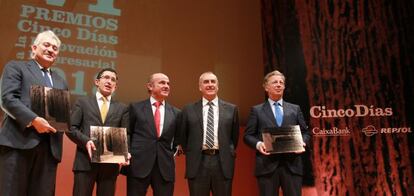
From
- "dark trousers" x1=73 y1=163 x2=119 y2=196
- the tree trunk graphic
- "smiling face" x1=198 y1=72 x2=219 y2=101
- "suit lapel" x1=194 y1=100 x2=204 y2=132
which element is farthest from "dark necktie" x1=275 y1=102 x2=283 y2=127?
"dark trousers" x1=73 y1=163 x2=119 y2=196

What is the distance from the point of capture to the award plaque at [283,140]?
338 centimetres

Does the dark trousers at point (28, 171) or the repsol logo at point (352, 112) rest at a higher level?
the repsol logo at point (352, 112)

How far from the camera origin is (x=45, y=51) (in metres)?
2.86

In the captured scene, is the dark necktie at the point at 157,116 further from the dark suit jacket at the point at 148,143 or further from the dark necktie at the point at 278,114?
the dark necktie at the point at 278,114

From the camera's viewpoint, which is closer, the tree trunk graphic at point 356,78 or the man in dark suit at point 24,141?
the man in dark suit at point 24,141

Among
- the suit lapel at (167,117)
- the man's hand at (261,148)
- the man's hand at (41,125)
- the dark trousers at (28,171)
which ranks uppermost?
the suit lapel at (167,117)

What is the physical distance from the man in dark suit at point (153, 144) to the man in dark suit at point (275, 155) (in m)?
0.71

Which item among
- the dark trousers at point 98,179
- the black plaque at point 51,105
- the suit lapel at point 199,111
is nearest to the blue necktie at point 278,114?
the suit lapel at point 199,111

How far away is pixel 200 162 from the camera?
3.44 meters

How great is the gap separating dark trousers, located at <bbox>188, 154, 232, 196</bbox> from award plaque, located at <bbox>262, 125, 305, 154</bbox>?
1.47 feet

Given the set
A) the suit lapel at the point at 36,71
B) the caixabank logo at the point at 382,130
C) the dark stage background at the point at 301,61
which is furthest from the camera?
the caixabank logo at the point at 382,130

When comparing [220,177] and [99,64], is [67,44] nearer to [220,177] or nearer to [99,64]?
[99,64]

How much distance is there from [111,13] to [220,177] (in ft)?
7.99

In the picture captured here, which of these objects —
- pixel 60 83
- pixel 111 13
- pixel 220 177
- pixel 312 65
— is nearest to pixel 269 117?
pixel 220 177
